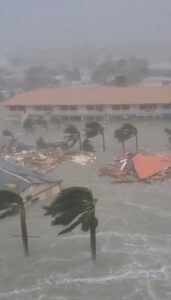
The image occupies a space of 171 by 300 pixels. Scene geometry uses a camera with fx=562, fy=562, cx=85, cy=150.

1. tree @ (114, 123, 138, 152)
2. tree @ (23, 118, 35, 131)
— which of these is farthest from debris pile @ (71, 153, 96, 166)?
tree @ (23, 118, 35, 131)

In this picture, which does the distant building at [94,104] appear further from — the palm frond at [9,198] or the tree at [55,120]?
the palm frond at [9,198]

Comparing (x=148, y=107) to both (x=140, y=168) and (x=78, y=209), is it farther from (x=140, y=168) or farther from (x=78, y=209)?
(x=78, y=209)

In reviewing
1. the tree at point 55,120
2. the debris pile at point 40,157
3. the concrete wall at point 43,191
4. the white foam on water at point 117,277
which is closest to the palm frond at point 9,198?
the white foam on water at point 117,277

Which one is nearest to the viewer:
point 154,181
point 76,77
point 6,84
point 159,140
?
point 154,181

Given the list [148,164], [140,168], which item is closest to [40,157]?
[140,168]

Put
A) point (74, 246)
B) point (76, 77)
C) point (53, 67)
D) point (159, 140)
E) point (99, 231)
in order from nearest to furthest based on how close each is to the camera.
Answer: point (74, 246)
point (99, 231)
point (159, 140)
point (76, 77)
point (53, 67)

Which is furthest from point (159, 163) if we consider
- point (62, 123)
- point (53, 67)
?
point (53, 67)

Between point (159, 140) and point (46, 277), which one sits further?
point (159, 140)

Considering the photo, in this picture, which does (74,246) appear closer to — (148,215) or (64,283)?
(64,283)
